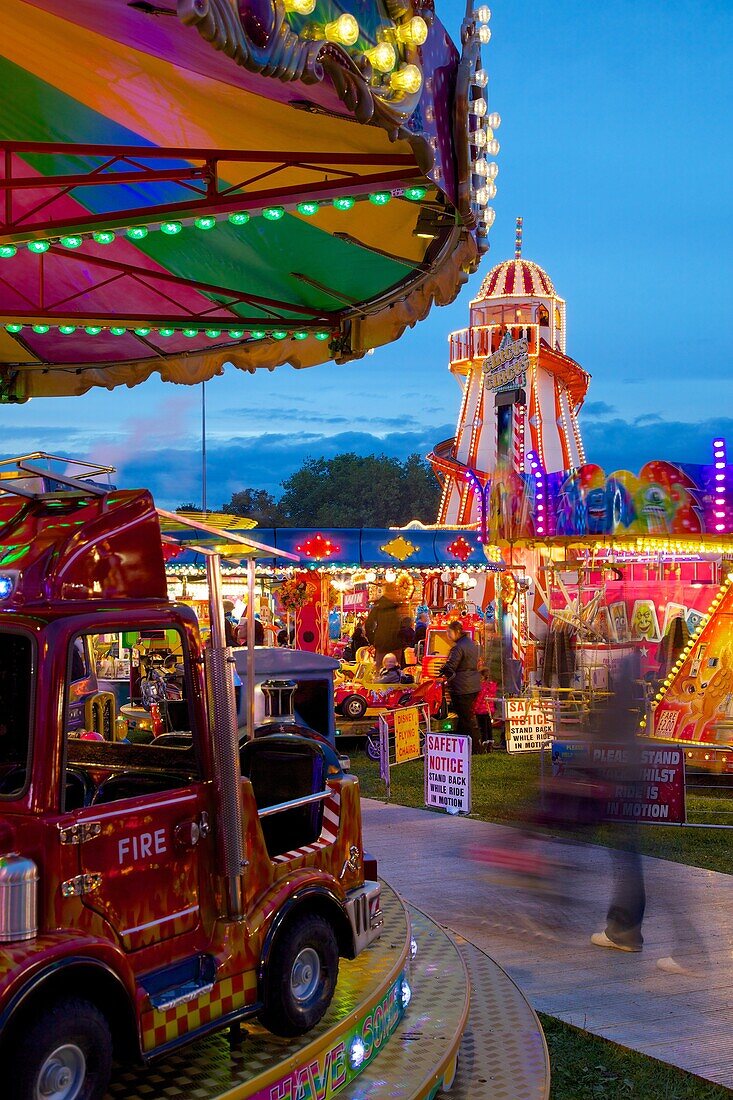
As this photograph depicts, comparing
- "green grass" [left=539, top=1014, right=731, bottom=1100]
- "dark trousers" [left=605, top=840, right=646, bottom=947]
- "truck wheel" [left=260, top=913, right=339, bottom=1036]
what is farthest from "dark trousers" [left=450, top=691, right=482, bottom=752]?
"truck wheel" [left=260, top=913, right=339, bottom=1036]

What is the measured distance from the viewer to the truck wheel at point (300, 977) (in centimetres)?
424

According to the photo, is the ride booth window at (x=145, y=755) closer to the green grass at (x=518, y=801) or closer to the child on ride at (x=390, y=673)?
the green grass at (x=518, y=801)

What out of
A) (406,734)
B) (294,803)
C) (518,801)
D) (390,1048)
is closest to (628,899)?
(390,1048)

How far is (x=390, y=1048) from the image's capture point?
185 inches

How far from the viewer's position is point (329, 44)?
3.91 meters

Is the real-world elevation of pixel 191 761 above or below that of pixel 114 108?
below

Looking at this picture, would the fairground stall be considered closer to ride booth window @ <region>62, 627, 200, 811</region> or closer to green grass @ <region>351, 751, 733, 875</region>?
ride booth window @ <region>62, 627, 200, 811</region>

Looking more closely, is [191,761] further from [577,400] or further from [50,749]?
[577,400]

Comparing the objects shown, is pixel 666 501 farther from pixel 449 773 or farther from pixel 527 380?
pixel 527 380

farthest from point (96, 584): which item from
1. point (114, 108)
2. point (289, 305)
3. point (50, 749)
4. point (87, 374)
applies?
point (87, 374)

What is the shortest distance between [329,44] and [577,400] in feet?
138

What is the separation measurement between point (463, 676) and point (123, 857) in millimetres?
11545

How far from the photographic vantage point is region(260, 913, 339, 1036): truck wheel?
13.9 ft

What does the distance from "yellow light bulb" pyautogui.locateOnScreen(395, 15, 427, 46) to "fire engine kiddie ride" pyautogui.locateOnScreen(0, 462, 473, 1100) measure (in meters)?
2.07
